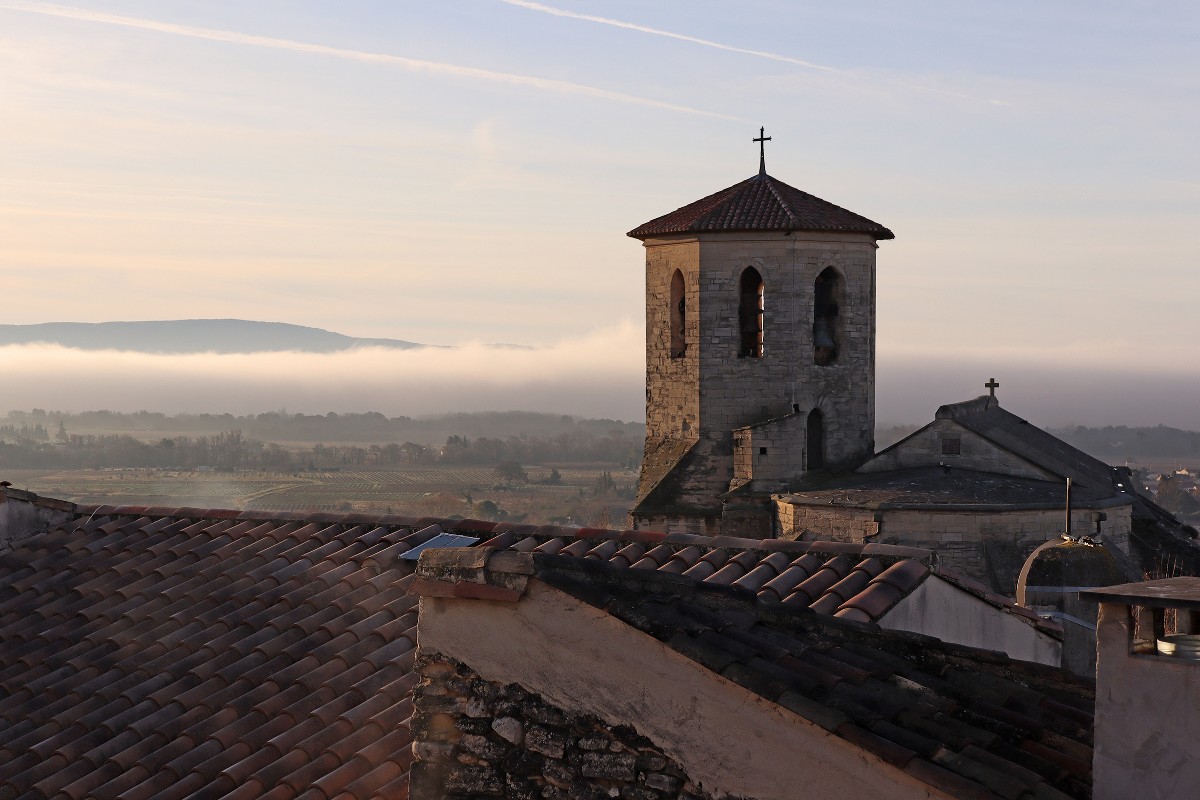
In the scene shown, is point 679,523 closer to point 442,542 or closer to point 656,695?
point 442,542

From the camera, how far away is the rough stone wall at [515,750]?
5.45 m

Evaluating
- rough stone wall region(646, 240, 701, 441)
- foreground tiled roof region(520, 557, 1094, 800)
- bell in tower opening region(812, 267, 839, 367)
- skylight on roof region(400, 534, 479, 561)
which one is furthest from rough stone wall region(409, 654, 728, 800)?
bell in tower opening region(812, 267, 839, 367)

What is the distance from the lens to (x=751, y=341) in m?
30.0

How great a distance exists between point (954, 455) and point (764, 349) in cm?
421

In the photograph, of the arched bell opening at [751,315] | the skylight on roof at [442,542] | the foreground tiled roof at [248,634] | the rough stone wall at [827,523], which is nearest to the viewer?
the foreground tiled roof at [248,634]

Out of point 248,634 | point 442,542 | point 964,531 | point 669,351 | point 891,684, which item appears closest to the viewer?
point 891,684

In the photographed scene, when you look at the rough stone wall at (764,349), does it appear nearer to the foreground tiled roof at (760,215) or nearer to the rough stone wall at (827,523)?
the foreground tiled roof at (760,215)

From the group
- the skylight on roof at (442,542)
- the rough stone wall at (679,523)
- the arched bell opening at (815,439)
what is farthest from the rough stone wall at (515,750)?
the arched bell opening at (815,439)

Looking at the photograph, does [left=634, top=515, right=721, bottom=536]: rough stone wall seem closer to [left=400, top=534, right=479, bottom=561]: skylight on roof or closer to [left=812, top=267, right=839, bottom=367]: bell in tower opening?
[left=812, top=267, right=839, bottom=367]: bell in tower opening

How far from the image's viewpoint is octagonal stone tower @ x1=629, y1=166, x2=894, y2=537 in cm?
2939

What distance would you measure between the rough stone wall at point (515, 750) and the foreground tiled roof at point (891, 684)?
41cm

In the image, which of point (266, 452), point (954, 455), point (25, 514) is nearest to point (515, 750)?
point (25, 514)

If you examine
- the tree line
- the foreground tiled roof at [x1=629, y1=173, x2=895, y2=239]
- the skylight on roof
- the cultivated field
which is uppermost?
the foreground tiled roof at [x1=629, y1=173, x2=895, y2=239]

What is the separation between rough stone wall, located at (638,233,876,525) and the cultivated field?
39.3 metres
